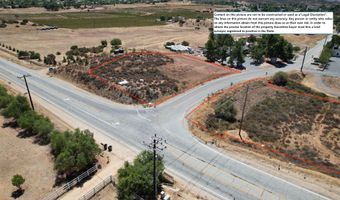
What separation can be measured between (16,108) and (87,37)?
7394cm

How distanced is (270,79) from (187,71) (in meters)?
20.4

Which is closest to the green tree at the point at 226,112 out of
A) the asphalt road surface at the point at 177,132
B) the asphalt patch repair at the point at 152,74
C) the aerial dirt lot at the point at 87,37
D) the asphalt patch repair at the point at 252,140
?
the asphalt patch repair at the point at 252,140

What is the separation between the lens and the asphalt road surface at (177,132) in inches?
1139

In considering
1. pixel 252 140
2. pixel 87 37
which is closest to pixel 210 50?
pixel 252 140

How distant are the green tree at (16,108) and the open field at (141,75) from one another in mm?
14834

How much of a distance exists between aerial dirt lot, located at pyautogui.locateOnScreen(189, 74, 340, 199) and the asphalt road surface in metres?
2.07

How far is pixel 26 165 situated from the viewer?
3262 cm

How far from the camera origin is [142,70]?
6425cm

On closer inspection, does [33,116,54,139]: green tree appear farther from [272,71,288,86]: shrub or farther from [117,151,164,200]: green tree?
[272,71,288,86]: shrub

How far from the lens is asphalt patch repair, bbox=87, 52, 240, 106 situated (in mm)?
52656

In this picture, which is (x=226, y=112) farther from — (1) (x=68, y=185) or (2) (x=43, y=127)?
(2) (x=43, y=127)

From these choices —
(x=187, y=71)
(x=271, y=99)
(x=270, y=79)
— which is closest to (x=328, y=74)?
(x=270, y=79)

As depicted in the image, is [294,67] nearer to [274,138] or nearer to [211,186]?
[274,138]

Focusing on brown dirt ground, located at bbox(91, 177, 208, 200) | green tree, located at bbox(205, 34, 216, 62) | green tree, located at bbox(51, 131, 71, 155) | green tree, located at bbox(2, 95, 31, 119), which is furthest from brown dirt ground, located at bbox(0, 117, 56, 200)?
green tree, located at bbox(205, 34, 216, 62)
